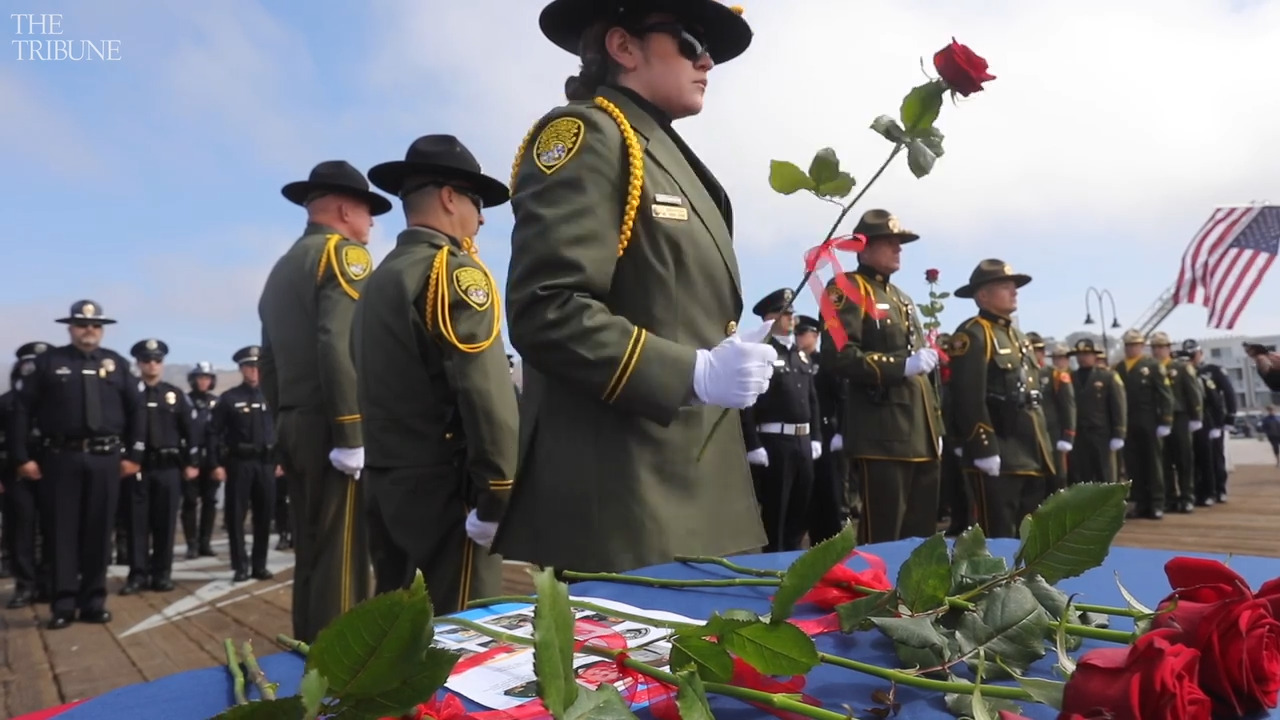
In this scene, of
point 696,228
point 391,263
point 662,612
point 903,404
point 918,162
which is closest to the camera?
point 662,612

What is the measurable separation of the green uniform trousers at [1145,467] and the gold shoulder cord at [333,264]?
8.92 metres

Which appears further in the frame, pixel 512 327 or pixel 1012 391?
pixel 1012 391

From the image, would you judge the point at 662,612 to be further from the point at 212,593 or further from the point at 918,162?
the point at 212,593

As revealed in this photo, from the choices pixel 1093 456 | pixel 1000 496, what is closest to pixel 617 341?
pixel 1000 496

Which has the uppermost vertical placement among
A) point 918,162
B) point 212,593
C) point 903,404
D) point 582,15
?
point 582,15

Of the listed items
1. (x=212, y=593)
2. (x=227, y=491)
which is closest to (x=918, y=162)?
(x=212, y=593)

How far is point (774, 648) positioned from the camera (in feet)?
2.28

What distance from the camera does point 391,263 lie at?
2.95 meters

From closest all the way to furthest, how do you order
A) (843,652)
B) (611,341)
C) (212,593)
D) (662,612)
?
(843,652), (662,612), (611,341), (212,593)

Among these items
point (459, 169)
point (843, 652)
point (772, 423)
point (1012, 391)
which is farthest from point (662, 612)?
point (772, 423)

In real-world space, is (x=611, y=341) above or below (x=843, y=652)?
above

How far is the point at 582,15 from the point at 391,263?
1.33 meters

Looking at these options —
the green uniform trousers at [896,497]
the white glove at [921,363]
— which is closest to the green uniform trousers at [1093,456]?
the green uniform trousers at [896,497]

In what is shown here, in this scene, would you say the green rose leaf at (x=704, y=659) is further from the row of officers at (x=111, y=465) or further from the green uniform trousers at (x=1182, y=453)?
the green uniform trousers at (x=1182, y=453)
